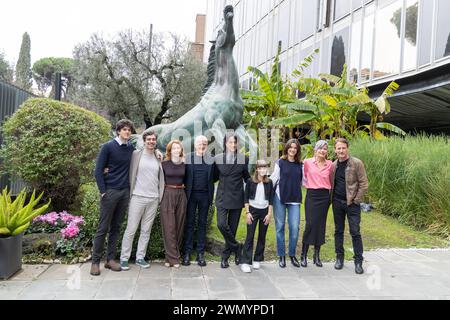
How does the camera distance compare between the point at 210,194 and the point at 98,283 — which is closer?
the point at 98,283

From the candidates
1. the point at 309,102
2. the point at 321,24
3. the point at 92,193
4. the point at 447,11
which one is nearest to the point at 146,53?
the point at 321,24

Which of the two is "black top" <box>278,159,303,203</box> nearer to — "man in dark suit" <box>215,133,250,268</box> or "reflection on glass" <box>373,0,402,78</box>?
"man in dark suit" <box>215,133,250,268</box>

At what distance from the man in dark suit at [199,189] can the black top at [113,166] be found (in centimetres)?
81

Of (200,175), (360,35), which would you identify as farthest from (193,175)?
(360,35)

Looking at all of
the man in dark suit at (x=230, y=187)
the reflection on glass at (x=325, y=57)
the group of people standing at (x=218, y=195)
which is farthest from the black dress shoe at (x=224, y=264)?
the reflection on glass at (x=325, y=57)

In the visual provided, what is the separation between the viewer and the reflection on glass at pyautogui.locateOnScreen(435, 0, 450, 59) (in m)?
10.9

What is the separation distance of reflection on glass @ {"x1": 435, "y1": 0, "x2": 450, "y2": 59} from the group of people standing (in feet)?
26.5

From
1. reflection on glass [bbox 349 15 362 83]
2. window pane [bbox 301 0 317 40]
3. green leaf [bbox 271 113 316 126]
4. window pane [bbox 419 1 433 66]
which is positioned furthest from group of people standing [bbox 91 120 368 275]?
window pane [bbox 301 0 317 40]

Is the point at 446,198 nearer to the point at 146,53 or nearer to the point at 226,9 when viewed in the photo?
the point at 226,9

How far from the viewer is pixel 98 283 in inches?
166

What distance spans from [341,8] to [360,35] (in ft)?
6.66

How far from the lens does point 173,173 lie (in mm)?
4863

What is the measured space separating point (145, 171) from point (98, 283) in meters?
1.37

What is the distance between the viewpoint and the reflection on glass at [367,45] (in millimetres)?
14273
